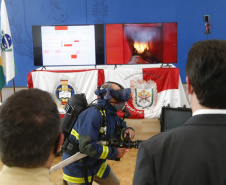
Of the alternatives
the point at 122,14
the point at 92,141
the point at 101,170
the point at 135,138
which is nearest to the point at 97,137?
the point at 92,141

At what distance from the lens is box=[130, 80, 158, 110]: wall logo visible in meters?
4.09

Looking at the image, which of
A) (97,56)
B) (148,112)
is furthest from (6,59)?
(148,112)

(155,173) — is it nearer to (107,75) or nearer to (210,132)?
(210,132)

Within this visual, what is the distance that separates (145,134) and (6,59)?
8.36 ft

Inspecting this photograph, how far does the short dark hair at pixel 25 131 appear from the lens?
76 centimetres

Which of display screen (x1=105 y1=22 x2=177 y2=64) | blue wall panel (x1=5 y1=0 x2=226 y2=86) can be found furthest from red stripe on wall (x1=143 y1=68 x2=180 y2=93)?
blue wall panel (x1=5 y1=0 x2=226 y2=86)

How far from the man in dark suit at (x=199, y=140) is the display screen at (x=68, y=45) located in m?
3.65

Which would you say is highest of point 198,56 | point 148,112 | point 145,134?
point 198,56

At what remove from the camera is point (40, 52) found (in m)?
4.45

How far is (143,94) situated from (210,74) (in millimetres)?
3287

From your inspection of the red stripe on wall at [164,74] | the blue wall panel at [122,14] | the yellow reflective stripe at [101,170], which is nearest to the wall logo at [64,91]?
the red stripe on wall at [164,74]

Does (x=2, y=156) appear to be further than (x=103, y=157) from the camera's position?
No

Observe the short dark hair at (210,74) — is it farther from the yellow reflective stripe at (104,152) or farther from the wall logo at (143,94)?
the wall logo at (143,94)

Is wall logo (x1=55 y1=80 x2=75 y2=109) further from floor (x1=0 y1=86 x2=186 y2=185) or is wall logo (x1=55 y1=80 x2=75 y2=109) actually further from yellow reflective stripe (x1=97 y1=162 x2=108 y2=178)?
yellow reflective stripe (x1=97 y1=162 x2=108 y2=178)
